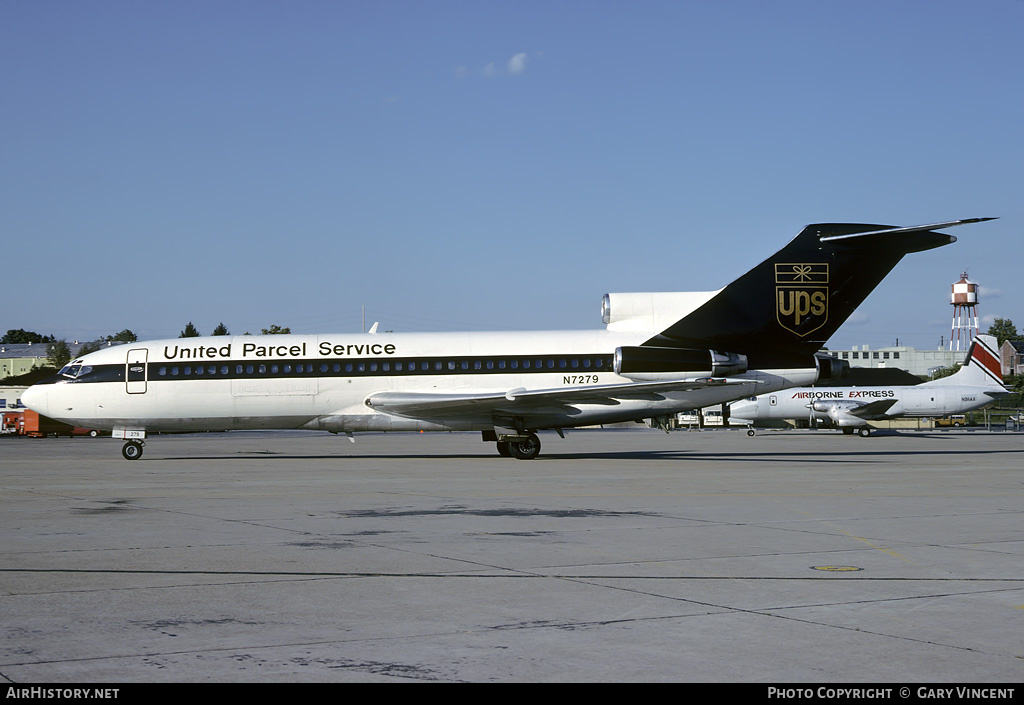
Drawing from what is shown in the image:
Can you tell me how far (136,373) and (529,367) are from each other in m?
11.8

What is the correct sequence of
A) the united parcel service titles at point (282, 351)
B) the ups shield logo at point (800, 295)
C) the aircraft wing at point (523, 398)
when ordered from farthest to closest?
the united parcel service titles at point (282, 351), the ups shield logo at point (800, 295), the aircraft wing at point (523, 398)

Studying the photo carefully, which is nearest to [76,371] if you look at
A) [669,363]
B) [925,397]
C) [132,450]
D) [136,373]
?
[136,373]

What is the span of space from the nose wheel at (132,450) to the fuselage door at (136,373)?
1.69m

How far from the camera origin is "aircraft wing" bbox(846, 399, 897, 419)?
5688 cm

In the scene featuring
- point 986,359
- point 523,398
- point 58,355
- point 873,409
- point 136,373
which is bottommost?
point 873,409

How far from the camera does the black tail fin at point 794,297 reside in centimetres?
2948

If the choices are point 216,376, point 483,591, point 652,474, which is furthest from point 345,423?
point 483,591

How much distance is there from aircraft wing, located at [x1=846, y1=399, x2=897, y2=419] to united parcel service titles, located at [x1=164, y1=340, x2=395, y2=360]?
36.0 m

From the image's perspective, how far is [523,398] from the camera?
28.1 metres

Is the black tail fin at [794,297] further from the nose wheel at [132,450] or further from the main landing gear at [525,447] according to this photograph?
the nose wheel at [132,450]

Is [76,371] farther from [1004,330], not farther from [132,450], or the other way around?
[1004,330]

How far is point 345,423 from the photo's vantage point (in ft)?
97.2

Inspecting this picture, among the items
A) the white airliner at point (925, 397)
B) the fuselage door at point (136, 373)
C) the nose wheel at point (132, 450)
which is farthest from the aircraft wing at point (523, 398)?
the white airliner at point (925, 397)
